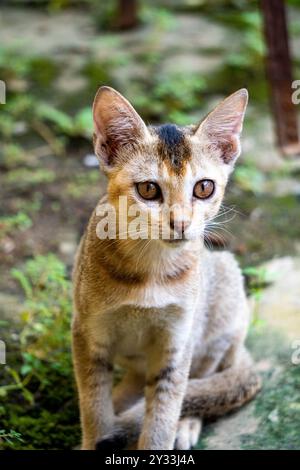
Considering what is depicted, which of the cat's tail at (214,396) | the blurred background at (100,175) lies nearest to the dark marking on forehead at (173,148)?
the blurred background at (100,175)

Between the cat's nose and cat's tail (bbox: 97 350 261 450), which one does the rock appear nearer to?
cat's tail (bbox: 97 350 261 450)

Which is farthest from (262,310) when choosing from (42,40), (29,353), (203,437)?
(42,40)

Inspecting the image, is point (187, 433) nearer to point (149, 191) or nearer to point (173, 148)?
point (149, 191)

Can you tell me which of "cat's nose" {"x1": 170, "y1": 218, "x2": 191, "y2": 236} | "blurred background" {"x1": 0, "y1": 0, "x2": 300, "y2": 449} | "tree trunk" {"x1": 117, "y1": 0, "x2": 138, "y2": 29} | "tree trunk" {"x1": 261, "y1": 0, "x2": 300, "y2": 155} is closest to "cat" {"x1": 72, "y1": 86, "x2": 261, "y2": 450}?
"cat's nose" {"x1": 170, "y1": 218, "x2": 191, "y2": 236}

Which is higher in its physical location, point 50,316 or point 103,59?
point 103,59
